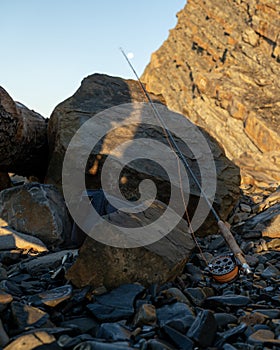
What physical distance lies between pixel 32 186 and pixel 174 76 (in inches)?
1075

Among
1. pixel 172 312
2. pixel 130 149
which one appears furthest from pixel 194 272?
pixel 130 149

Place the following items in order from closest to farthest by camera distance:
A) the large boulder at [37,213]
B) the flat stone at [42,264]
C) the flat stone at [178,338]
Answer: the flat stone at [178,338]
the flat stone at [42,264]
the large boulder at [37,213]

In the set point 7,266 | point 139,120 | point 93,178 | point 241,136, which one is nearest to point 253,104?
point 241,136

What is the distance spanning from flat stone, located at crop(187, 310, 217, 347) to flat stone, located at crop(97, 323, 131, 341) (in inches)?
15.9

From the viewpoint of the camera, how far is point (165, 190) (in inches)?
221

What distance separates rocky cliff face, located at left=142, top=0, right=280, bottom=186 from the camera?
69.6 ft

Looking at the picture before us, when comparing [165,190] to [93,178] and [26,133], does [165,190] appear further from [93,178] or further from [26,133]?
[26,133]

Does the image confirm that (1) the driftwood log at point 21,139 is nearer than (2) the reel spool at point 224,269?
No

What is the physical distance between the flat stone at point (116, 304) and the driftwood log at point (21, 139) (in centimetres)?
383

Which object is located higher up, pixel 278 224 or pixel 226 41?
pixel 226 41

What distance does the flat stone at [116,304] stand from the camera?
2662mm

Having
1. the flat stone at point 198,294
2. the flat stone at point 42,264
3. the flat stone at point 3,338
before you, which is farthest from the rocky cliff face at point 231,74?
the flat stone at point 3,338

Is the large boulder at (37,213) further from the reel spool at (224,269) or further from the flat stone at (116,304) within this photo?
the reel spool at (224,269)

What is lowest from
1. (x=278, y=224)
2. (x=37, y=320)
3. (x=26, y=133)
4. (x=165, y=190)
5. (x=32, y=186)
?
(x=278, y=224)
